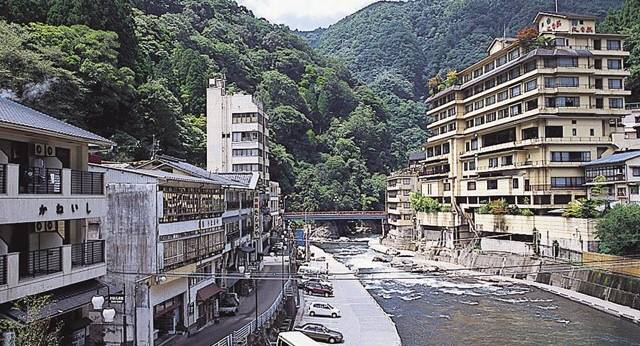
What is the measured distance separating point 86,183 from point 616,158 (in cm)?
4863

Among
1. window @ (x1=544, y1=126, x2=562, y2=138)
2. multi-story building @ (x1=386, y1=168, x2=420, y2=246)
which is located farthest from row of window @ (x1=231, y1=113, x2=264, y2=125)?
window @ (x1=544, y1=126, x2=562, y2=138)

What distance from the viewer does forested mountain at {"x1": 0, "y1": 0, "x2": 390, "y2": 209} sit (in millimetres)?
47812

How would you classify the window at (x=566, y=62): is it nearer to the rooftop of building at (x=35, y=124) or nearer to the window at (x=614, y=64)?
the window at (x=614, y=64)

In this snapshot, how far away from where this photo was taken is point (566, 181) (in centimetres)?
6091

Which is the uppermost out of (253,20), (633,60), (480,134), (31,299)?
(253,20)

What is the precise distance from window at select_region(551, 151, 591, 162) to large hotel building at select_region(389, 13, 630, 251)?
0.09 meters

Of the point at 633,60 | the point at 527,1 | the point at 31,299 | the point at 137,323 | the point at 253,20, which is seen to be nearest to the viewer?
the point at 31,299

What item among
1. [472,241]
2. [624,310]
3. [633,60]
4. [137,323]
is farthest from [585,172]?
[137,323]

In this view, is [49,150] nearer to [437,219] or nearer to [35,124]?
[35,124]

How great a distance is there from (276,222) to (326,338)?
50.7 metres

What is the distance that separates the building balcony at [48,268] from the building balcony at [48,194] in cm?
100

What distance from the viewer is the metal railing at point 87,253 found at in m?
19.3

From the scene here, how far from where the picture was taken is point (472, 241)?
226 ft

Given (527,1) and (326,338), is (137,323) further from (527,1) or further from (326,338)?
(527,1)
